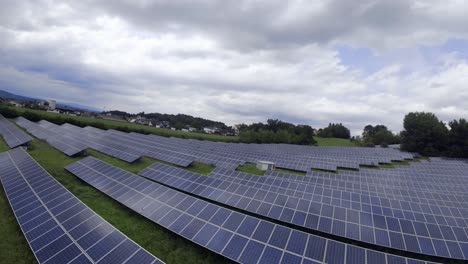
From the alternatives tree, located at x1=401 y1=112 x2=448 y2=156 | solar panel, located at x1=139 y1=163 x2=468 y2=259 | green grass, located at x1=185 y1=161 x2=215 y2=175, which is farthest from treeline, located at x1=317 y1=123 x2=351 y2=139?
solar panel, located at x1=139 y1=163 x2=468 y2=259

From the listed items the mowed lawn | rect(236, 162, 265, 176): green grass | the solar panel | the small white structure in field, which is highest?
the solar panel

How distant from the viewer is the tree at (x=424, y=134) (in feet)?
207

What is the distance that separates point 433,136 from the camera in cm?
6406

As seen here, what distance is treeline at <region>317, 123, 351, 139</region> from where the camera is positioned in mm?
137938

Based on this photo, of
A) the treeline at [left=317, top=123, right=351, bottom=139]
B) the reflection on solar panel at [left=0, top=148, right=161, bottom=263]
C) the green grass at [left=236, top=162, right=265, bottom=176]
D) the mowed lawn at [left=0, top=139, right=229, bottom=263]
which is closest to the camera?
the reflection on solar panel at [left=0, top=148, right=161, bottom=263]

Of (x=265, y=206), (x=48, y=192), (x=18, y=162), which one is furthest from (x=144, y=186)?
(x=18, y=162)

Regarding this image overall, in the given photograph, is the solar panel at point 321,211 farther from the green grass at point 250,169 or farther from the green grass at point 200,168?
the green grass at point 250,169

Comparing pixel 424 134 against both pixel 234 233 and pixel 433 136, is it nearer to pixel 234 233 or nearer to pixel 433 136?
pixel 433 136

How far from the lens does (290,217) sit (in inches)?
627

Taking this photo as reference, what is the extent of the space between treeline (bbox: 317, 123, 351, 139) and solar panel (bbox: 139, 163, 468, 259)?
406 ft

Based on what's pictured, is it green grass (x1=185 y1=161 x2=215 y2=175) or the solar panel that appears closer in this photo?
the solar panel

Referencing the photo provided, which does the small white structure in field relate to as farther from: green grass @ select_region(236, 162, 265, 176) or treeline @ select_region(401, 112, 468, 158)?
treeline @ select_region(401, 112, 468, 158)

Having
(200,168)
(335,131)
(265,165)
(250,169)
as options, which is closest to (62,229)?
(200,168)

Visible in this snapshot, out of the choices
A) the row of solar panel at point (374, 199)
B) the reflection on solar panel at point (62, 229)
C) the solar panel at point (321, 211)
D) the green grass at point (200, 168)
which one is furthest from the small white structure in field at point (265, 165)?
the reflection on solar panel at point (62, 229)
